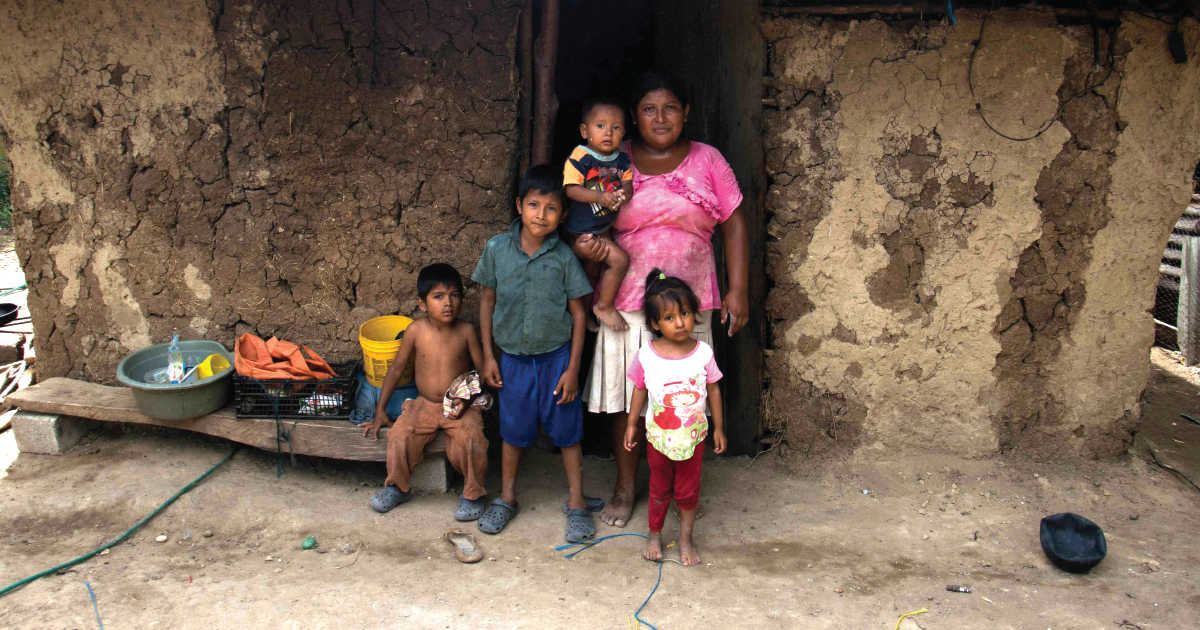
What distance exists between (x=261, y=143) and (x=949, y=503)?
11.2 ft

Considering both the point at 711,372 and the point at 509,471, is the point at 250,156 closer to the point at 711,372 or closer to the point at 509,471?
the point at 509,471

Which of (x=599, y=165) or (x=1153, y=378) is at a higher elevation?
(x=599, y=165)

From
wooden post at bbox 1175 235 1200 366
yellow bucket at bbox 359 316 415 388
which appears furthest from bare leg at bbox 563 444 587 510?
wooden post at bbox 1175 235 1200 366

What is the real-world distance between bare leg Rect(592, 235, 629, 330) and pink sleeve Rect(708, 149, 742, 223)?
0.43 metres

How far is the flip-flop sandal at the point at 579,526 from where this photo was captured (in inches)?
121

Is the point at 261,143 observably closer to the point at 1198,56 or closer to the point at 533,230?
the point at 533,230

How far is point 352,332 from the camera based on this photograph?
142 inches

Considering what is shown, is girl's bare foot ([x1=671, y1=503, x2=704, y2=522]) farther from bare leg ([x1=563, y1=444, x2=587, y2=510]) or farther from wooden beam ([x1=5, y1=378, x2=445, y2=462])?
wooden beam ([x1=5, y1=378, x2=445, y2=462])

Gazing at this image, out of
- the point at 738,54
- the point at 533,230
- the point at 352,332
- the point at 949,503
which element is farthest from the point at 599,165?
the point at 949,503

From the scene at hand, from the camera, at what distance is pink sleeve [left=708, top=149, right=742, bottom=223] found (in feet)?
9.72

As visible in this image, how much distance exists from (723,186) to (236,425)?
2320 mm

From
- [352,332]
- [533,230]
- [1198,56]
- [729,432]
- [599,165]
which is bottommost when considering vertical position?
[729,432]

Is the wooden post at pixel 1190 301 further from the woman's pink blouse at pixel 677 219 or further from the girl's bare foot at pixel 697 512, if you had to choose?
the woman's pink blouse at pixel 677 219

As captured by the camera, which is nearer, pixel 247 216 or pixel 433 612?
pixel 433 612
